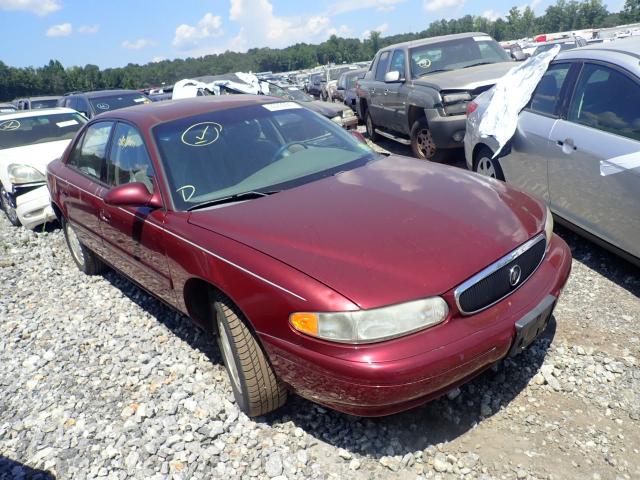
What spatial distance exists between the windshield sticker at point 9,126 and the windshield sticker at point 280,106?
5688 millimetres

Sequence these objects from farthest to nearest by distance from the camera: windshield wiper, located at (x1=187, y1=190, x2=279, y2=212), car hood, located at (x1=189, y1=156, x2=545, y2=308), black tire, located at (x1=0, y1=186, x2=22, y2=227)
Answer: black tire, located at (x1=0, y1=186, x2=22, y2=227), windshield wiper, located at (x1=187, y1=190, x2=279, y2=212), car hood, located at (x1=189, y1=156, x2=545, y2=308)

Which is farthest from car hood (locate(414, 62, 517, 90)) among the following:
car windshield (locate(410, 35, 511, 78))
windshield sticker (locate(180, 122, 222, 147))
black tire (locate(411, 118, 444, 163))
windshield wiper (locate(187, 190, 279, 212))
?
windshield wiper (locate(187, 190, 279, 212))

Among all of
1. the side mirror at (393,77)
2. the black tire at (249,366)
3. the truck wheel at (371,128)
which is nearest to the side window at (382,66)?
the truck wheel at (371,128)

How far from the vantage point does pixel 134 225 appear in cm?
329

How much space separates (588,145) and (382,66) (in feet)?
19.4

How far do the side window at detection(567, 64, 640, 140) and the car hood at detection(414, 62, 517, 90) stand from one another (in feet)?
8.62

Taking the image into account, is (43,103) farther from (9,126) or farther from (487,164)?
(487,164)

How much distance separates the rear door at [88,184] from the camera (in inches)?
155

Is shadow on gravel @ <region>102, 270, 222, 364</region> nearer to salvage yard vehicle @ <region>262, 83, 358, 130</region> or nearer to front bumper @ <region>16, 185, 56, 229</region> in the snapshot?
salvage yard vehicle @ <region>262, 83, 358, 130</region>

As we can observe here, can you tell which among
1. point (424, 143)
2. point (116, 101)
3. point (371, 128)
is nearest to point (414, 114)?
point (424, 143)

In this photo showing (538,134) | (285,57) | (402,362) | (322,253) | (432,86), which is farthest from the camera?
(285,57)

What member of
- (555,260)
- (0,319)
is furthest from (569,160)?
(0,319)

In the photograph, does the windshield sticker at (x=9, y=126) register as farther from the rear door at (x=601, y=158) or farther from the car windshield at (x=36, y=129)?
the rear door at (x=601, y=158)

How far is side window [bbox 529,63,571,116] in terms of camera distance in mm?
4176
